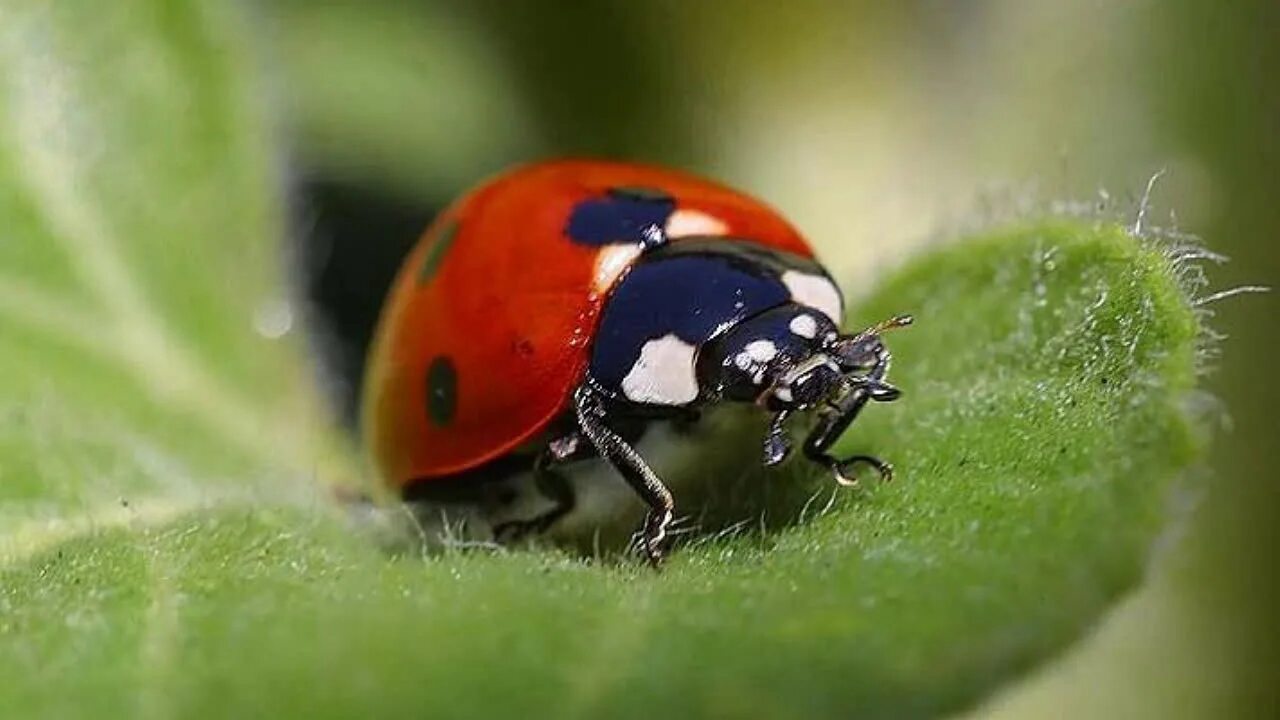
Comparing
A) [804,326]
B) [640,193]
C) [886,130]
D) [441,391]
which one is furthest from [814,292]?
[886,130]

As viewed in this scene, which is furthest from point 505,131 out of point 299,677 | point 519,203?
point 299,677

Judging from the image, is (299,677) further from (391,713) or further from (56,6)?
(56,6)

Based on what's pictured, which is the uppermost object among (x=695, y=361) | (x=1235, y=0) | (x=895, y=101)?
(x=1235, y=0)

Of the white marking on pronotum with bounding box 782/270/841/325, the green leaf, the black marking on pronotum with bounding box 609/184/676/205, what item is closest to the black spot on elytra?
the black marking on pronotum with bounding box 609/184/676/205

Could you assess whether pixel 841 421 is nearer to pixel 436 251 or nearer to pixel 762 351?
pixel 762 351

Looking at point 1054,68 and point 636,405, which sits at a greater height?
point 1054,68

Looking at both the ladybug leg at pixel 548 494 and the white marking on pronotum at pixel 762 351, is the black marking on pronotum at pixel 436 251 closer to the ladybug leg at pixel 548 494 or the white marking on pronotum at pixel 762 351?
the ladybug leg at pixel 548 494

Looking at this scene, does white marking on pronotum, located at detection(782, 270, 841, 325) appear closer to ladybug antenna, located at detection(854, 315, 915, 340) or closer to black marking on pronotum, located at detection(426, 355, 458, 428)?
ladybug antenna, located at detection(854, 315, 915, 340)
